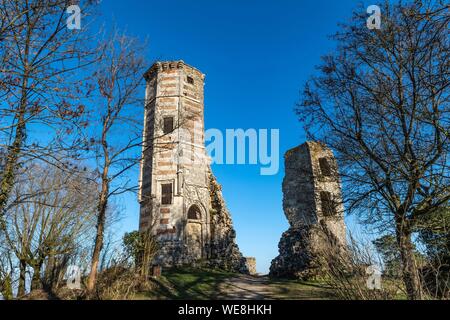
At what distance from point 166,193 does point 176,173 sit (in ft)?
4.19

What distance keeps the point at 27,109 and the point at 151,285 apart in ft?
23.5

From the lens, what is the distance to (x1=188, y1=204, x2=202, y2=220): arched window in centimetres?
1761

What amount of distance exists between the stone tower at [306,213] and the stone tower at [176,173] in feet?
16.5

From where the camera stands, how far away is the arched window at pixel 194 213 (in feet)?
57.8

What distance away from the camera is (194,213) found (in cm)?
1788

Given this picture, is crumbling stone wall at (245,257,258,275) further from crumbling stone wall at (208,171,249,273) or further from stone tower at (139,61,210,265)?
stone tower at (139,61,210,265)

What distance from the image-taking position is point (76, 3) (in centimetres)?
606

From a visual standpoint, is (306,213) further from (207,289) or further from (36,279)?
(36,279)

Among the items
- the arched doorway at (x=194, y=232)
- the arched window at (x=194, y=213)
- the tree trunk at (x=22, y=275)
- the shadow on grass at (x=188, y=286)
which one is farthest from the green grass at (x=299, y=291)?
the tree trunk at (x=22, y=275)

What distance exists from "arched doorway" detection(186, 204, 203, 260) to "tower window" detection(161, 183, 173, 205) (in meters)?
1.56

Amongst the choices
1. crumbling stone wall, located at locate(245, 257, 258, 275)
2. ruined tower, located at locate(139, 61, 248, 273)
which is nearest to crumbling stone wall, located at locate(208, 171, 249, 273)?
ruined tower, located at locate(139, 61, 248, 273)

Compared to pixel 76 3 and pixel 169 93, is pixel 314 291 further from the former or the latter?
pixel 169 93

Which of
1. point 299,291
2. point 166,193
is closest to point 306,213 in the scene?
point 166,193
